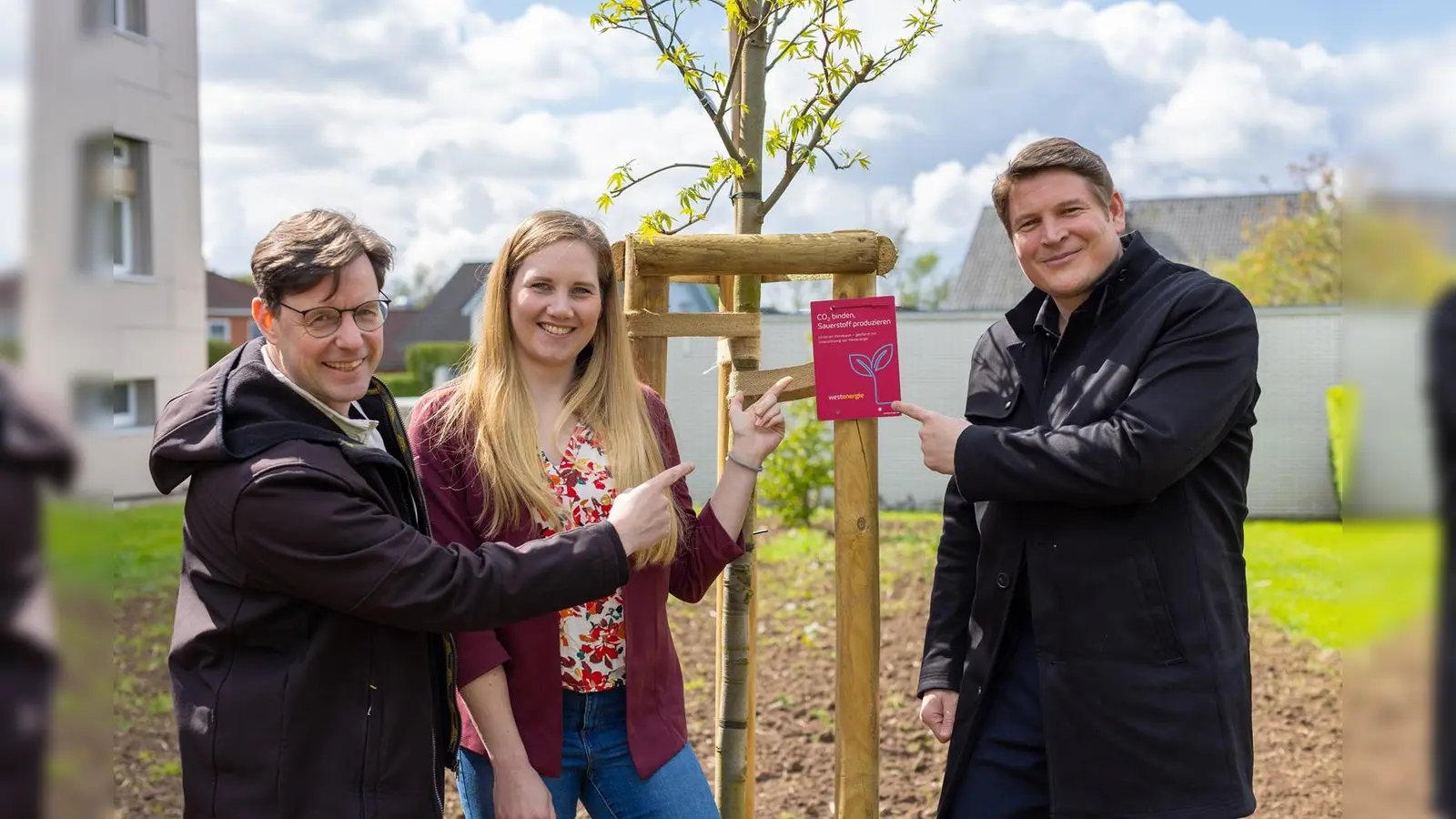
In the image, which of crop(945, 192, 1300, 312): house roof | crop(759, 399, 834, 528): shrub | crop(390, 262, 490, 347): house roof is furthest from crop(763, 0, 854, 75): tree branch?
crop(390, 262, 490, 347): house roof

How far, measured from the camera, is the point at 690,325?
2.99 metres

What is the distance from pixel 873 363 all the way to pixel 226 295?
2673cm

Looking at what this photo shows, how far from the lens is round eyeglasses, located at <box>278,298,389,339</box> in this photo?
2.14m

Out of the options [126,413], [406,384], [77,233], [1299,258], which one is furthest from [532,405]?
[406,384]

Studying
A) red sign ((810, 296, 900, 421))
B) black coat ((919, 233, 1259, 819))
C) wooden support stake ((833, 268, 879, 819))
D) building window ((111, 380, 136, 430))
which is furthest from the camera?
wooden support stake ((833, 268, 879, 819))

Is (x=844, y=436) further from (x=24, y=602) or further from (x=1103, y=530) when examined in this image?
(x=24, y=602)

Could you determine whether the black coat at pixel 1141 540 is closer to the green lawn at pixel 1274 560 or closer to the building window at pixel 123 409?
the green lawn at pixel 1274 560

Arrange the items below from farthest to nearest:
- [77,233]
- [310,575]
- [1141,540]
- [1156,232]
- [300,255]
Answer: [1156,232] < [1141,540] < [300,255] < [310,575] < [77,233]

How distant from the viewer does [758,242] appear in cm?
279

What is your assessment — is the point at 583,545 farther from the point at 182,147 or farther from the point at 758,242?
the point at 182,147

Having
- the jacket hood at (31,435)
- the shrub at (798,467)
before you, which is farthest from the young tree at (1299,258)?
the jacket hood at (31,435)

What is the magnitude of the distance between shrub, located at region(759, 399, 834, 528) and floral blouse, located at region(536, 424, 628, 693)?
7.76 m

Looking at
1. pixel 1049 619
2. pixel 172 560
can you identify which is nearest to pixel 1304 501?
pixel 172 560

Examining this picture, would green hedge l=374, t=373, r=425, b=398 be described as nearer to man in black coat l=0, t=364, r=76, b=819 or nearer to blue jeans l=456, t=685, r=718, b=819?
blue jeans l=456, t=685, r=718, b=819
